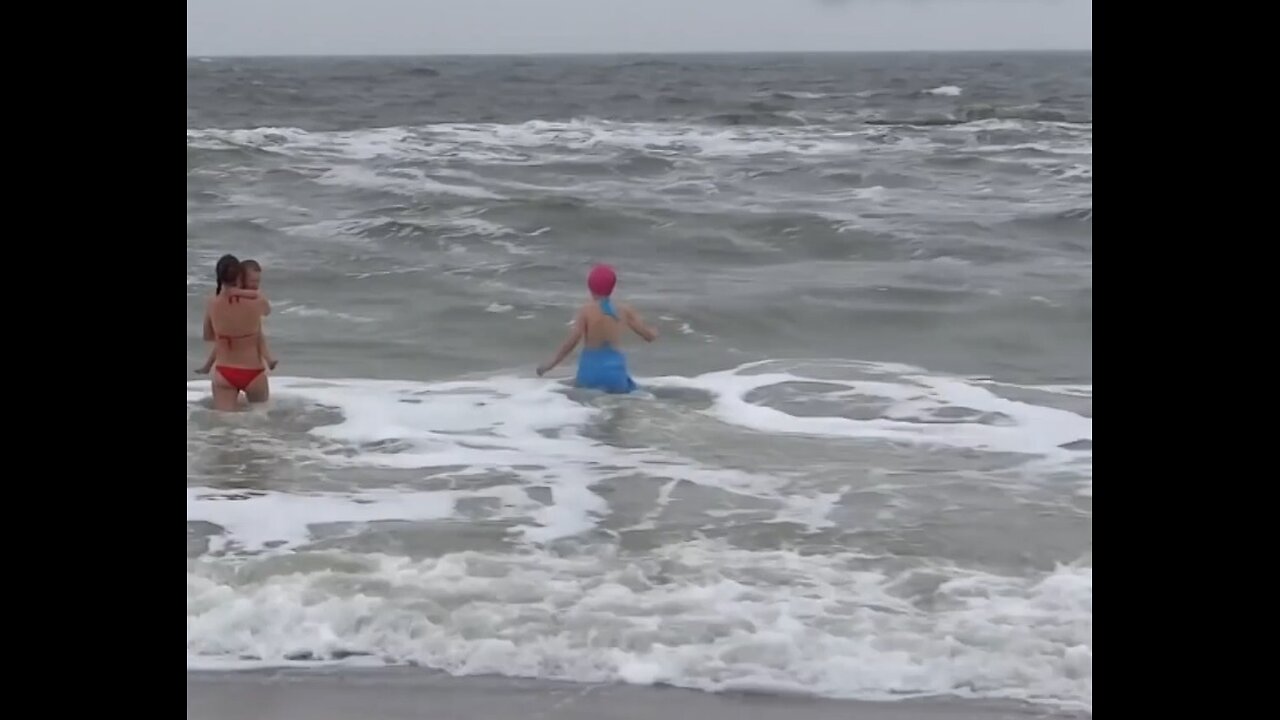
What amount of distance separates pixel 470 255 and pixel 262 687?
7831 mm

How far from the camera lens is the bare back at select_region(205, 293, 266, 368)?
576cm

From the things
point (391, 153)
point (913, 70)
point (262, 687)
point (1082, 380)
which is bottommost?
point (262, 687)

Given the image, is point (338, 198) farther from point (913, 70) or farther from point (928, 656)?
point (913, 70)

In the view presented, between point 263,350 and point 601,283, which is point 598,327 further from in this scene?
point 263,350

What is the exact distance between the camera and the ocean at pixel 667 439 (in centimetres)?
352

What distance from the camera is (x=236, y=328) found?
5812 millimetres

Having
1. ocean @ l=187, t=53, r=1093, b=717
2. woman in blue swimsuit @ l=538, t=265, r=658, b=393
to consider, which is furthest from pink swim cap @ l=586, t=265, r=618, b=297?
ocean @ l=187, t=53, r=1093, b=717

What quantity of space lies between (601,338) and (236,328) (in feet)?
5.41

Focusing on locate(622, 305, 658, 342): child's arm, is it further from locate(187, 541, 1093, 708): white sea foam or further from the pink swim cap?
locate(187, 541, 1093, 708): white sea foam

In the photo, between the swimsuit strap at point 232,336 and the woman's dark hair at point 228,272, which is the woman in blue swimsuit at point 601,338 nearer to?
the swimsuit strap at point 232,336
